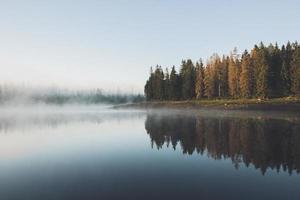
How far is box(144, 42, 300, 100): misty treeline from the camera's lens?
307 ft

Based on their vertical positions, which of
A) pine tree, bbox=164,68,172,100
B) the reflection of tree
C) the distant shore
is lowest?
the reflection of tree

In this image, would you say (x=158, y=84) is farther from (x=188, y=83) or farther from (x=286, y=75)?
(x=286, y=75)

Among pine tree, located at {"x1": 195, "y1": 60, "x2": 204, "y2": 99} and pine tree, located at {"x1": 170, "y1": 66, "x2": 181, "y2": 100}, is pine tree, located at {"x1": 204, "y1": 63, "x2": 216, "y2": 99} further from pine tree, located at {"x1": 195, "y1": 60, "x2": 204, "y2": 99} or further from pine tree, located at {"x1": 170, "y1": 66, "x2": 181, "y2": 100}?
pine tree, located at {"x1": 170, "y1": 66, "x2": 181, "y2": 100}

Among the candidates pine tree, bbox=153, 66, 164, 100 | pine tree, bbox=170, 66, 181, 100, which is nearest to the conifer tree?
pine tree, bbox=170, 66, 181, 100

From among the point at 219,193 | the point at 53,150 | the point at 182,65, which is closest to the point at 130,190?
the point at 219,193

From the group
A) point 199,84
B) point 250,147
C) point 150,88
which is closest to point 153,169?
point 250,147

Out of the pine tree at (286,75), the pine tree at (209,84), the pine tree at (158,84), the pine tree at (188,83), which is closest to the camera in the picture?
the pine tree at (286,75)

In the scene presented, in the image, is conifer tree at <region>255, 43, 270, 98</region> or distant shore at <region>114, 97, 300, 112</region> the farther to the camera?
conifer tree at <region>255, 43, 270, 98</region>

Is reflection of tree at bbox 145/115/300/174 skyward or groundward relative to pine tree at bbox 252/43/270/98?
groundward

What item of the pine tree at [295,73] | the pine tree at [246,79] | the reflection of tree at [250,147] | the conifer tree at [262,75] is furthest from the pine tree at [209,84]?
the reflection of tree at [250,147]

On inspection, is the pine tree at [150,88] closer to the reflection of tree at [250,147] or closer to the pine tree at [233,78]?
the pine tree at [233,78]

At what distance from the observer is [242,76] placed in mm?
101062

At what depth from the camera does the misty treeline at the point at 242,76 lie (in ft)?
307

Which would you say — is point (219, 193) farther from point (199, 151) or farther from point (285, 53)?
point (285, 53)
